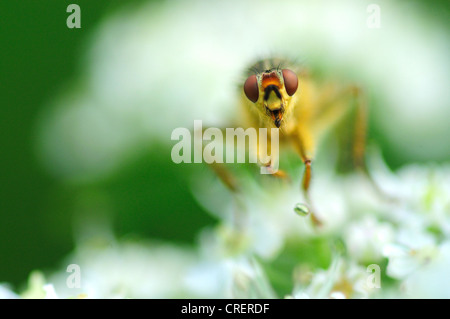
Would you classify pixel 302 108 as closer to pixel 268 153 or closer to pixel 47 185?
pixel 268 153

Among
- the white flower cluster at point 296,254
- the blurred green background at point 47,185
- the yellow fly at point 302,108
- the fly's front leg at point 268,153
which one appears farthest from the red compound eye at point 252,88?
the blurred green background at point 47,185

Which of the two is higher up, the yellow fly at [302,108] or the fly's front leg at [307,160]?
the yellow fly at [302,108]

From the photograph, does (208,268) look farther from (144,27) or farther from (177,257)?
(144,27)

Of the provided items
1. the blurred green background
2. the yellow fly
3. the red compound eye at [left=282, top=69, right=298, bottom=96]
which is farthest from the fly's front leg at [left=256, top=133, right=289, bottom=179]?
the blurred green background

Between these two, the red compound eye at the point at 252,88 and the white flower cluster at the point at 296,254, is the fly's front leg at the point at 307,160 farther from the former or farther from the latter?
the red compound eye at the point at 252,88

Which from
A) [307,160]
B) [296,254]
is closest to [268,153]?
[307,160]

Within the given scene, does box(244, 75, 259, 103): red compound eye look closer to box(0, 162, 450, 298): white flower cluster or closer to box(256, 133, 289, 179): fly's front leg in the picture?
box(256, 133, 289, 179): fly's front leg
